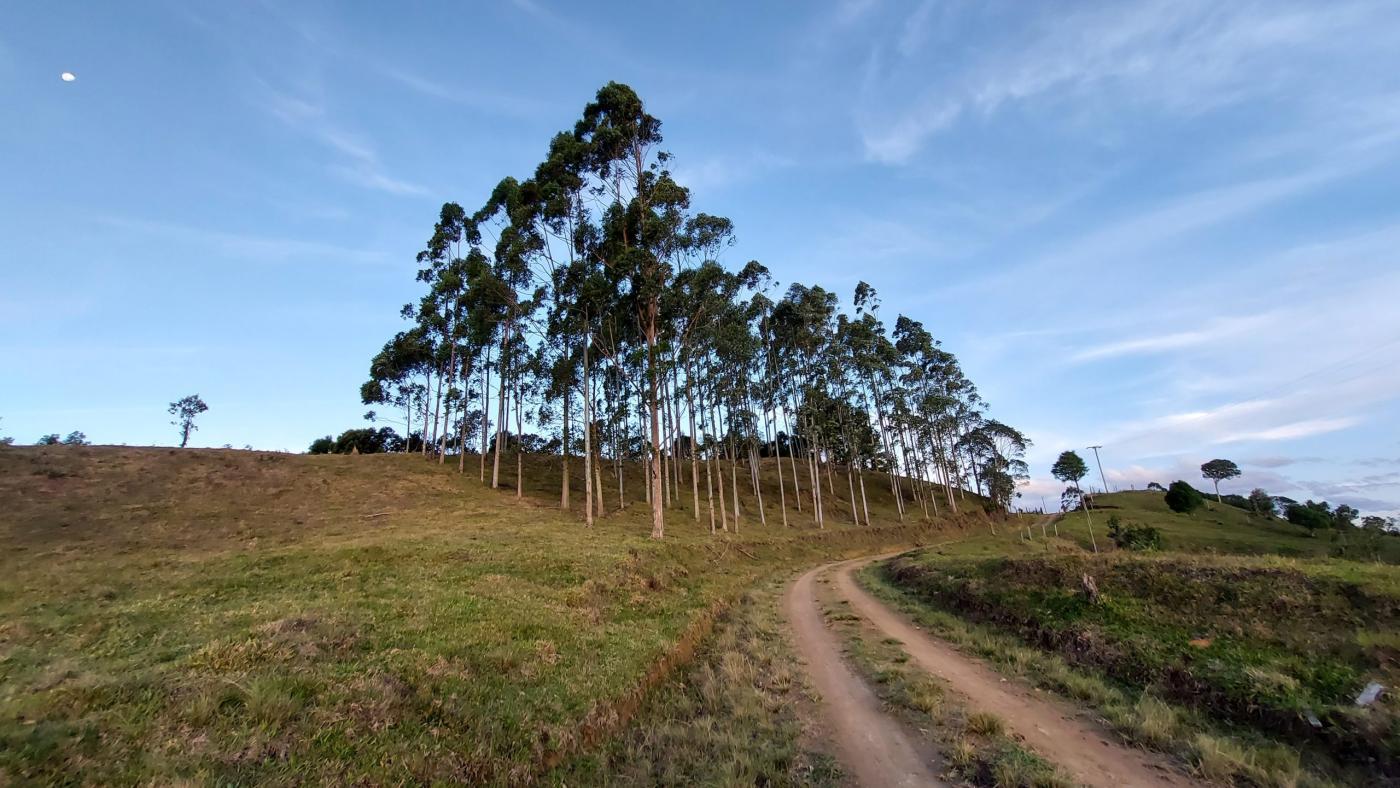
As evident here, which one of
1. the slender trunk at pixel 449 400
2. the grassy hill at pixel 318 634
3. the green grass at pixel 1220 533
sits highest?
the slender trunk at pixel 449 400

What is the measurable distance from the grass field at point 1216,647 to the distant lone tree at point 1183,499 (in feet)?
229

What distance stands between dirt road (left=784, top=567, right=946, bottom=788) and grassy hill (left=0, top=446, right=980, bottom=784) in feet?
12.2

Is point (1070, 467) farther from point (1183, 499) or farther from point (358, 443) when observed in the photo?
point (358, 443)

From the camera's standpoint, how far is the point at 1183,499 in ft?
226

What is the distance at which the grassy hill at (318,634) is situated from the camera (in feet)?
22.2

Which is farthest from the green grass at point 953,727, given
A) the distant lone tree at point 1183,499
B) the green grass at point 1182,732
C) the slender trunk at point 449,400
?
the distant lone tree at point 1183,499

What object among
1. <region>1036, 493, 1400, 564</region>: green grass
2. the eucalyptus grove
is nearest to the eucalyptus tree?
the eucalyptus grove

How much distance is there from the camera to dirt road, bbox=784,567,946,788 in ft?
23.7

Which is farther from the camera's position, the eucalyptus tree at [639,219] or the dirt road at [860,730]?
the eucalyptus tree at [639,219]

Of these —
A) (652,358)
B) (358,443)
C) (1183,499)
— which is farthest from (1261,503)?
(358,443)

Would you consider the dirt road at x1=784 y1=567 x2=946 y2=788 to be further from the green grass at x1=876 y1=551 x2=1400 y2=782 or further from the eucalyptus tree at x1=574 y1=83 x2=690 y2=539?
the eucalyptus tree at x1=574 y1=83 x2=690 y2=539

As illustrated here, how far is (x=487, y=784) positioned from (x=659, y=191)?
3238cm

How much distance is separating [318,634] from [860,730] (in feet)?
32.9

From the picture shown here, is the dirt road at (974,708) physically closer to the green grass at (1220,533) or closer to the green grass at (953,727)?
the green grass at (953,727)
